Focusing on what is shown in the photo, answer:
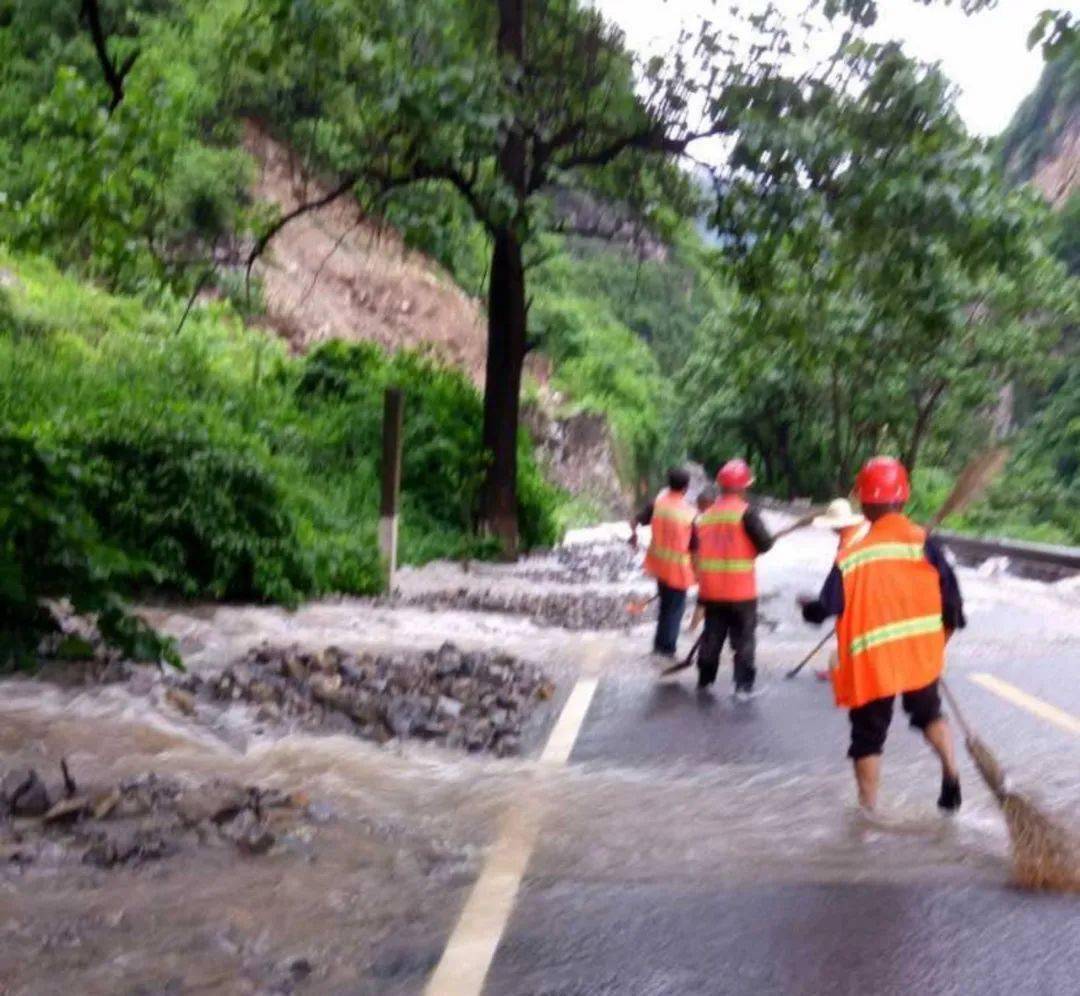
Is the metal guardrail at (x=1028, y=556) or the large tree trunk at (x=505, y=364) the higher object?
the large tree trunk at (x=505, y=364)

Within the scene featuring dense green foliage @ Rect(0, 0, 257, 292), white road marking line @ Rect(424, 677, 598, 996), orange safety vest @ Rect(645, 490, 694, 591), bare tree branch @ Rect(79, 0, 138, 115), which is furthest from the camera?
dense green foliage @ Rect(0, 0, 257, 292)

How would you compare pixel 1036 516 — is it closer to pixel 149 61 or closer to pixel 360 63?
pixel 149 61

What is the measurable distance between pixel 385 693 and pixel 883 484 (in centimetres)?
420

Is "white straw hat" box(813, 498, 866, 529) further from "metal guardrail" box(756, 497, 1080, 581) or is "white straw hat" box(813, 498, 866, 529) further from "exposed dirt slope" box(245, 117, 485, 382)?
"exposed dirt slope" box(245, 117, 485, 382)

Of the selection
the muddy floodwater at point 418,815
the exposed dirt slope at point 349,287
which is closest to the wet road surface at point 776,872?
the muddy floodwater at point 418,815

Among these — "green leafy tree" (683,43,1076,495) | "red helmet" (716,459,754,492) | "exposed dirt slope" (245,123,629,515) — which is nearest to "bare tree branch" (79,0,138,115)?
"red helmet" (716,459,754,492)

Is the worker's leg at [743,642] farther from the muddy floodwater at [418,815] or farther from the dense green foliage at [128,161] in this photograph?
the dense green foliage at [128,161]

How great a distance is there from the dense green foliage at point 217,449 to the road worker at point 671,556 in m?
3.59

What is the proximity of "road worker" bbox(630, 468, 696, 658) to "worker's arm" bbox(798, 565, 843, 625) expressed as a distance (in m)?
5.42

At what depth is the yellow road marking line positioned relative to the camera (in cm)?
924

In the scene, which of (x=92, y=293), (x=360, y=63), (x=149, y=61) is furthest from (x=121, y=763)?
(x=149, y=61)

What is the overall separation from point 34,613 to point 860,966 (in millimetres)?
6054

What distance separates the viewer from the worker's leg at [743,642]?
10.8m

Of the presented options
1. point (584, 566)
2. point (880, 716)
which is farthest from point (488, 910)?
point (584, 566)
